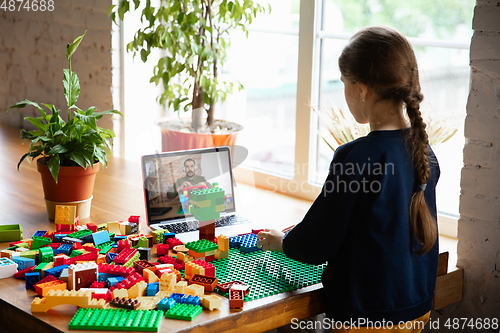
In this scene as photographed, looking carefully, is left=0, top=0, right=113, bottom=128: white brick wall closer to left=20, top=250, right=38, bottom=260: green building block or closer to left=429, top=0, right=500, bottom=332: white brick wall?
left=20, top=250, right=38, bottom=260: green building block

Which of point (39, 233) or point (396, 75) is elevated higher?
point (396, 75)

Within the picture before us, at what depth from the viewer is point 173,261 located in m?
1.33

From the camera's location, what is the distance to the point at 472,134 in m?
1.49

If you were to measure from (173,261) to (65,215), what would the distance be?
417 mm

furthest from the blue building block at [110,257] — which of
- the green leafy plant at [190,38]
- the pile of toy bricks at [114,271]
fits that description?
the green leafy plant at [190,38]

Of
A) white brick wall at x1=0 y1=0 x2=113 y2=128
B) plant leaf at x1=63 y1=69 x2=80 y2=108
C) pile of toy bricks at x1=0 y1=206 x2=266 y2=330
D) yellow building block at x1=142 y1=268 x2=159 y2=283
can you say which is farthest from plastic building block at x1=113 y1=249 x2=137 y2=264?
white brick wall at x1=0 y1=0 x2=113 y2=128

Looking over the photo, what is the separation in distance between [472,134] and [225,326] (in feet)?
2.85

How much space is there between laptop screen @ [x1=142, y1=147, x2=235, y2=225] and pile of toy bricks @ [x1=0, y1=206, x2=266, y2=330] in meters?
0.09

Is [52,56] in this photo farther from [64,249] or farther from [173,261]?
[173,261]

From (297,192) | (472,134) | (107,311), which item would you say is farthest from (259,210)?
(107,311)

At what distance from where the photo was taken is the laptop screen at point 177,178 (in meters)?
1.58

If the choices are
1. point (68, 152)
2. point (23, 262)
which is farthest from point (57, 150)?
point (23, 262)

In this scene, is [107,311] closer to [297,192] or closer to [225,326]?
[225,326]

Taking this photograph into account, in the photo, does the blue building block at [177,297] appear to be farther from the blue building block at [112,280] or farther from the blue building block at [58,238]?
the blue building block at [58,238]
